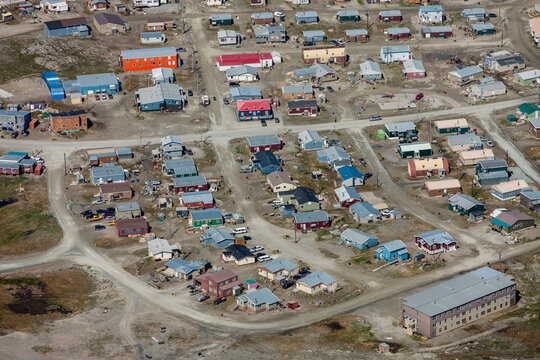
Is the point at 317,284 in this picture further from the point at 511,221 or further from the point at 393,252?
the point at 511,221

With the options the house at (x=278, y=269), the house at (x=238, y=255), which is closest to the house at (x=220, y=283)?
the house at (x=278, y=269)

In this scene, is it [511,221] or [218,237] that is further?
[511,221]

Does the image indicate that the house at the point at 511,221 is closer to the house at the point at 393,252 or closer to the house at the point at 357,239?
the house at the point at 393,252

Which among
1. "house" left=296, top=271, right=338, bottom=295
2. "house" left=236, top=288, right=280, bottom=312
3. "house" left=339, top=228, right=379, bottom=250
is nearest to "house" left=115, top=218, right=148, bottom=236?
"house" left=236, top=288, right=280, bottom=312

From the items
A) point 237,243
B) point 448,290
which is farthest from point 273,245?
point 448,290

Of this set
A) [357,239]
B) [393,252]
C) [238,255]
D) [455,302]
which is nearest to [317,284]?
[393,252]

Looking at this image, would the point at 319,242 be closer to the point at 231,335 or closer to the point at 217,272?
the point at 217,272
